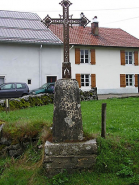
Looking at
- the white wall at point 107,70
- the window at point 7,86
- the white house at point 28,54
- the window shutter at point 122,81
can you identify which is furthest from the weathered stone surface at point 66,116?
the window shutter at point 122,81

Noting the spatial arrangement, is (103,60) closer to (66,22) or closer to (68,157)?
(66,22)

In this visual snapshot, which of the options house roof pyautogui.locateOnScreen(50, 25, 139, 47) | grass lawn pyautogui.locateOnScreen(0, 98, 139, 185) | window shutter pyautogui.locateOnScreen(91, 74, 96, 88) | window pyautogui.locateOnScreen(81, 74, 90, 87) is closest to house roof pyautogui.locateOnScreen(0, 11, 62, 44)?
house roof pyautogui.locateOnScreen(50, 25, 139, 47)

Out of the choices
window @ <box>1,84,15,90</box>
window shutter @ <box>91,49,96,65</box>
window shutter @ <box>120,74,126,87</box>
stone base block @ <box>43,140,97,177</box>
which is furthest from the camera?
window shutter @ <box>120,74,126,87</box>

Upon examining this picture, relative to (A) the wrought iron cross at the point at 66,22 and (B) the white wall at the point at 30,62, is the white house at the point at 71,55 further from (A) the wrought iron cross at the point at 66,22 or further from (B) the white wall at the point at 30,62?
(A) the wrought iron cross at the point at 66,22

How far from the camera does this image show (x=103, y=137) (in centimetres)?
537

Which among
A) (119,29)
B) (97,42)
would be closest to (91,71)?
(97,42)

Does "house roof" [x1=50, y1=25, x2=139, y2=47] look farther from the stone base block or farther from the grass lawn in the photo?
the stone base block

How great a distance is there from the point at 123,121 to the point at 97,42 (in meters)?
17.8

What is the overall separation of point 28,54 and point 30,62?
74 centimetres

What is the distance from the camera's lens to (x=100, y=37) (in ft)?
85.3

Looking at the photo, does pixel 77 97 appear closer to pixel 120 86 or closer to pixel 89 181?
pixel 89 181

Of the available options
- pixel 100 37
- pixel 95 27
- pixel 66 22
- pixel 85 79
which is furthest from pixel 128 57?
pixel 66 22

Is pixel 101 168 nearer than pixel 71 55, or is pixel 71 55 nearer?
pixel 101 168

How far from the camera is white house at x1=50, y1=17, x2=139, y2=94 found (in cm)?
2380
